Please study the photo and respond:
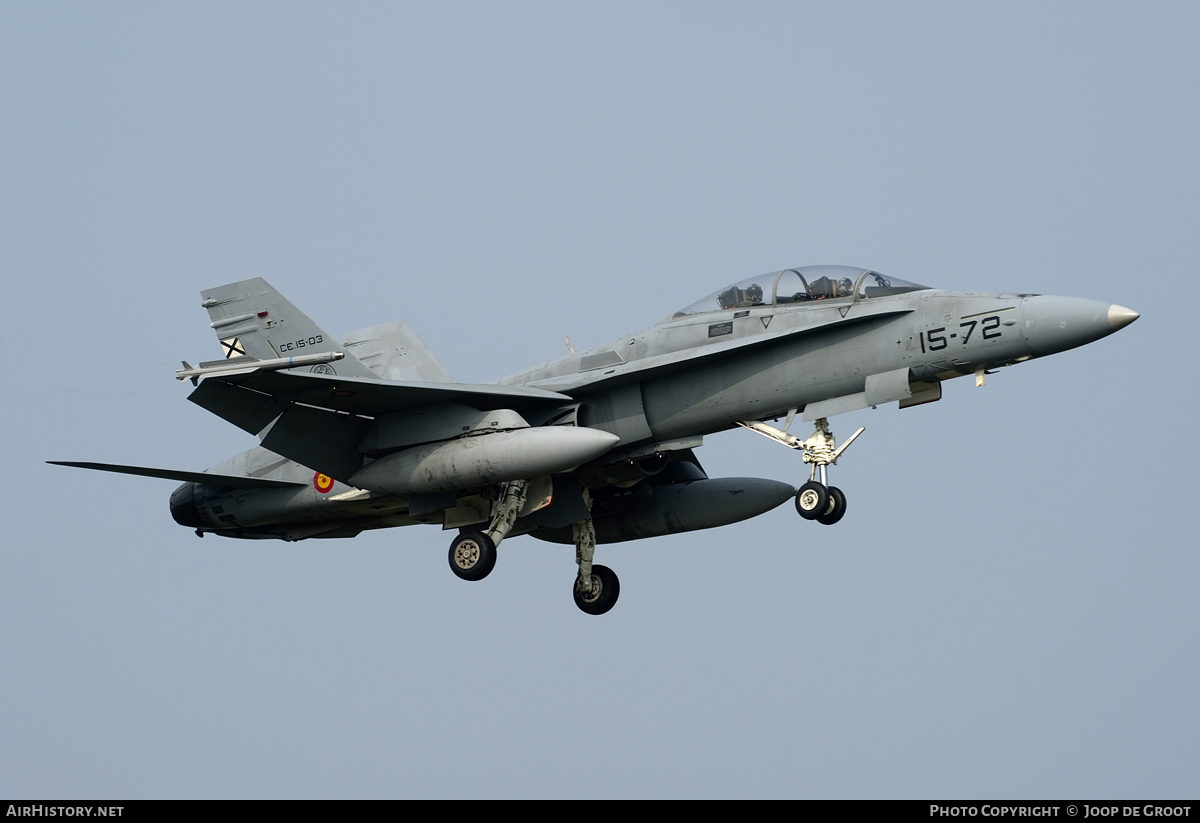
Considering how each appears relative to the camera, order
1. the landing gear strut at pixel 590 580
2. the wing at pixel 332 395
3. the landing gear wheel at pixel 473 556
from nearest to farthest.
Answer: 1. the wing at pixel 332 395
2. the landing gear wheel at pixel 473 556
3. the landing gear strut at pixel 590 580

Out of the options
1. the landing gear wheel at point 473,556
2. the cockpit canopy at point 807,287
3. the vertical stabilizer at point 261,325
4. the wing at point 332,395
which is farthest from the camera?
the vertical stabilizer at point 261,325

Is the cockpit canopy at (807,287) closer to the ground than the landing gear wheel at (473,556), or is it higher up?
higher up

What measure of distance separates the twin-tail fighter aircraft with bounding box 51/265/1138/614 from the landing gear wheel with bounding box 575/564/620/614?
1.21 meters

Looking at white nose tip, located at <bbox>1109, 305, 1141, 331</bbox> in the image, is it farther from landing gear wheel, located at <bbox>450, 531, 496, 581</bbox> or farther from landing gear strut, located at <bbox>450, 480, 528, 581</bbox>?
landing gear wheel, located at <bbox>450, 531, 496, 581</bbox>

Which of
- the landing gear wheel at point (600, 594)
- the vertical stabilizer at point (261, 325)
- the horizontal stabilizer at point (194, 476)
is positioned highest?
the vertical stabilizer at point (261, 325)

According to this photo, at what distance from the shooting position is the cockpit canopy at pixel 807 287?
19.2 metres

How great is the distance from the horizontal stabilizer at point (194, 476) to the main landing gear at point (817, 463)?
6.38 meters

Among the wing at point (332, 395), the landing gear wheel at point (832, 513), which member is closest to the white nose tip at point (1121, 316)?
the landing gear wheel at point (832, 513)

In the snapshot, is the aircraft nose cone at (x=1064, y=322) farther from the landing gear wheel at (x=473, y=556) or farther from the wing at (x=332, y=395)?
the landing gear wheel at (x=473, y=556)

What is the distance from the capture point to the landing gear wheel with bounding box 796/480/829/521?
18609mm

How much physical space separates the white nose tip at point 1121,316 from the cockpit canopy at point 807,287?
2.23 m

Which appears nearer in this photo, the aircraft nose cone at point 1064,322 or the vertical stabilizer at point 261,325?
the aircraft nose cone at point 1064,322

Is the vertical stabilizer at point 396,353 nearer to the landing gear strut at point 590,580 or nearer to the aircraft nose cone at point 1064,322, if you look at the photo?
the landing gear strut at point 590,580
